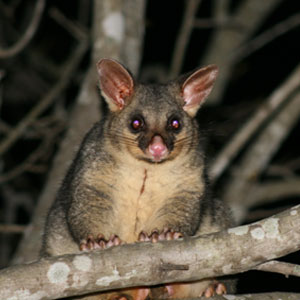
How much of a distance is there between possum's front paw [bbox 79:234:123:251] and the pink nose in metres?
0.57

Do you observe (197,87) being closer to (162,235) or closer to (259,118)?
(162,235)

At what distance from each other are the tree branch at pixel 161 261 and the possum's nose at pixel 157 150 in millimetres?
831

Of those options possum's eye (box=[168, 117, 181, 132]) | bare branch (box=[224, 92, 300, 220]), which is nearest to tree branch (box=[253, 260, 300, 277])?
possum's eye (box=[168, 117, 181, 132])

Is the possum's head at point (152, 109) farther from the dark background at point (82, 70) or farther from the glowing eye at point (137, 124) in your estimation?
the dark background at point (82, 70)

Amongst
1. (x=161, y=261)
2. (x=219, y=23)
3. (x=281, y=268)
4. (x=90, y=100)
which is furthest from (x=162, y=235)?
(x=219, y=23)

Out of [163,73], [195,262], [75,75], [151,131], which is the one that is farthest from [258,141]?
[195,262]

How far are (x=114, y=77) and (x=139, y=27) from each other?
1989 mm

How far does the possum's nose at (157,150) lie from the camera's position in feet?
12.8

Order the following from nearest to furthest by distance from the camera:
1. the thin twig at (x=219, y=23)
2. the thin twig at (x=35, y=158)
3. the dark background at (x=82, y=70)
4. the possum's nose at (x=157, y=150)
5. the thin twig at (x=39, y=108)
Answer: the possum's nose at (x=157, y=150) < the thin twig at (x=39, y=108) < the thin twig at (x=35, y=158) < the thin twig at (x=219, y=23) < the dark background at (x=82, y=70)

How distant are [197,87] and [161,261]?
1.66m

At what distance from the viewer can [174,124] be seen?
14.0 ft

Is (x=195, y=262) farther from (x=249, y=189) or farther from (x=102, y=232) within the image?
(x=249, y=189)

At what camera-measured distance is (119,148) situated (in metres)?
4.19

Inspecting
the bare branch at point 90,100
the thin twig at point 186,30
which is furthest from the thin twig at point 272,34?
the bare branch at point 90,100
